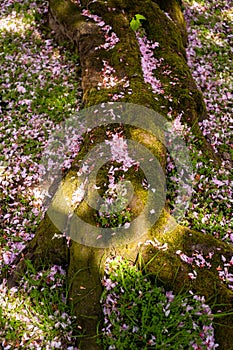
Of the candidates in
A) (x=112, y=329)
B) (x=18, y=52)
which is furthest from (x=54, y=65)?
(x=112, y=329)

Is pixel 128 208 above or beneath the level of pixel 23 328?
above

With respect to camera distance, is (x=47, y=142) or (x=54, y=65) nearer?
(x=47, y=142)

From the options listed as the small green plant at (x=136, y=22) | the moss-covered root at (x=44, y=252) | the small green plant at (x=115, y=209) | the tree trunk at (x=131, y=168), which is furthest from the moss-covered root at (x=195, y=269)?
the small green plant at (x=136, y=22)

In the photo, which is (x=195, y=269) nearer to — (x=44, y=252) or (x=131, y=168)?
(x=131, y=168)

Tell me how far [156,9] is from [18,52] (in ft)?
10.4

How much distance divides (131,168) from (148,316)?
1739 millimetres

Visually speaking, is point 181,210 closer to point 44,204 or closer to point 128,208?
point 128,208

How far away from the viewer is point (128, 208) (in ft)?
13.2

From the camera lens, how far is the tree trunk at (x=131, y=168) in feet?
12.2

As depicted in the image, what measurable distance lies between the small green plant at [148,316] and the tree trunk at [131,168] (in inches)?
5.4

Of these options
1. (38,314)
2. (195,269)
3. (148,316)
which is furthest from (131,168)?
(38,314)

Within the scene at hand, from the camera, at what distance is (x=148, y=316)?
344 centimetres

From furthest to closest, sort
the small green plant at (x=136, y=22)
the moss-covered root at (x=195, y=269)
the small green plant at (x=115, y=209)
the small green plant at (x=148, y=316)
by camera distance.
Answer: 1. the small green plant at (x=136, y=22)
2. the small green plant at (x=115, y=209)
3. the moss-covered root at (x=195, y=269)
4. the small green plant at (x=148, y=316)

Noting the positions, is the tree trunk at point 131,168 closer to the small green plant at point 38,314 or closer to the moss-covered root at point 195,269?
the moss-covered root at point 195,269
